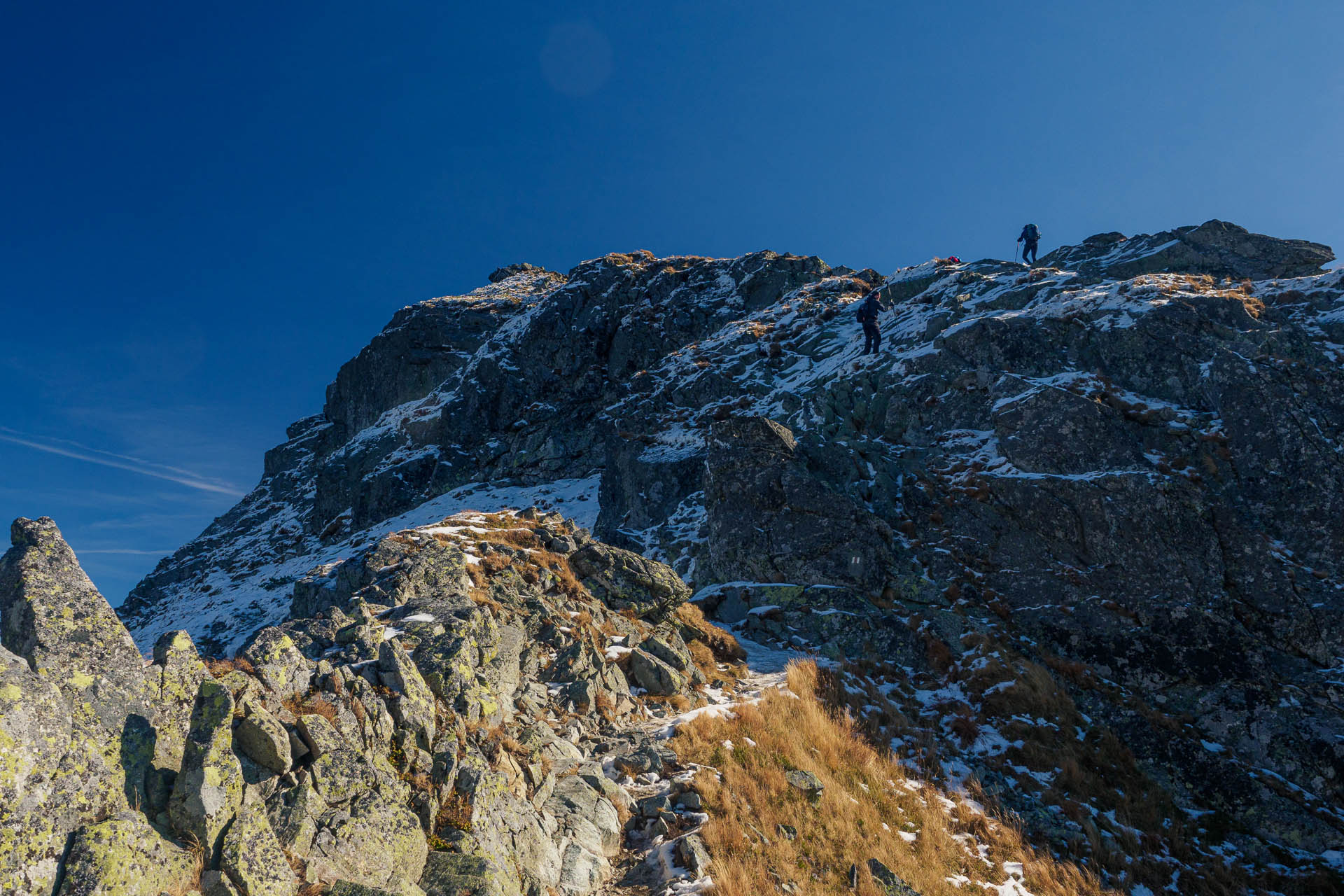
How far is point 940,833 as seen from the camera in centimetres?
904

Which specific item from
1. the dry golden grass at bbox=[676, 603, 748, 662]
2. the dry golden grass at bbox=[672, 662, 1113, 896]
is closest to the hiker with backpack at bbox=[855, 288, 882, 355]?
the dry golden grass at bbox=[676, 603, 748, 662]

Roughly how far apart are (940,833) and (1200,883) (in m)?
4.65

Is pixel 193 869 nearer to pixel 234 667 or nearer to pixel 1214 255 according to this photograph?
pixel 234 667

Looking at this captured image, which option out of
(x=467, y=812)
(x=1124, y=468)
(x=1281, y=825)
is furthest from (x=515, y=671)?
(x=1124, y=468)

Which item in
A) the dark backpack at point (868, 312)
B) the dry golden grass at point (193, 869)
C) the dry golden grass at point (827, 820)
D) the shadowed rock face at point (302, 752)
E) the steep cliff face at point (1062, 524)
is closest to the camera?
the shadowed rock face at point (302, 752)

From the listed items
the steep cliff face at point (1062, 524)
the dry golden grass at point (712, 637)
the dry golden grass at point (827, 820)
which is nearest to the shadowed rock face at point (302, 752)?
the dry golden grass at point (827, 820)

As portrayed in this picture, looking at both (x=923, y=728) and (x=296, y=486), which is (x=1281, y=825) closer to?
(x=923, y=728)

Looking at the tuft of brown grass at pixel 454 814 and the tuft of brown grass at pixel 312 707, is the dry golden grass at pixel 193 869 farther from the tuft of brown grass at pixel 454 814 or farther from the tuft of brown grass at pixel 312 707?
the tuft of brown grass at pixel 454 814

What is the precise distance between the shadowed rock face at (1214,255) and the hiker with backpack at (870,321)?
13.9 meters

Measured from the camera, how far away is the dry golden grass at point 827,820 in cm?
736

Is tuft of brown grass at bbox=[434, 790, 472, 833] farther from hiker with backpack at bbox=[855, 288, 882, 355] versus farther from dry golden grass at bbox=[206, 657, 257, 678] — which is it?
hiker with backpack at bbox=[855, 288, 882, 355]

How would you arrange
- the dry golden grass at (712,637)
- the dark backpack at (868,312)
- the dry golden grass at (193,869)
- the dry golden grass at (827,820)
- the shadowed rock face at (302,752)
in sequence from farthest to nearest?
the dark backpack at (868,312)
the dry golden grass at (712,637)
the dry golden grass at (827,820)
the dry golden grass at (193,869)
the shadowed rock face at (302,752)

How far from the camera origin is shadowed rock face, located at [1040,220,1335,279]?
2966 centimetres

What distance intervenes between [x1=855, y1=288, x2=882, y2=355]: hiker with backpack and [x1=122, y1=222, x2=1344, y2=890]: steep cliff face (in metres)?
1.38
